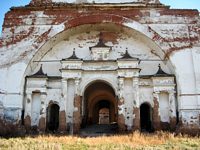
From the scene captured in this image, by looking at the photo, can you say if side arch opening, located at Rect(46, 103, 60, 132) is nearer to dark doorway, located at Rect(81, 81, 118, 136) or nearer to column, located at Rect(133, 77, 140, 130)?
dark doorway, located at Rect(81, 81, 118, 136)

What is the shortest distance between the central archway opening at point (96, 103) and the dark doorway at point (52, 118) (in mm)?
1623

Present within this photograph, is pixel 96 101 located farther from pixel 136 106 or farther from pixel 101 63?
pixel 136 106

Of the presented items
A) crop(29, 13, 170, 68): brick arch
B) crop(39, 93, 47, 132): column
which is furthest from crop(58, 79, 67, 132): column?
crop(29, 13, 170, 68): brick arch

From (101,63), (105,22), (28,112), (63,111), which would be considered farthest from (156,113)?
(28,112)

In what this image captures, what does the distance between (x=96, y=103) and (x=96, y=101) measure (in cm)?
91

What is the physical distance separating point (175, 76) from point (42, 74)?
22.9ft

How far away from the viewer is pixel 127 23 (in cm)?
1538

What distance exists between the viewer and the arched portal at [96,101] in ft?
57.6

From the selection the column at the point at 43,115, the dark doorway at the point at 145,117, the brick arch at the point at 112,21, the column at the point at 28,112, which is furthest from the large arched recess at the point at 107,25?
the dark doorway at the point at 145,117

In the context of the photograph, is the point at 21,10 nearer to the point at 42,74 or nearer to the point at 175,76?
the point at 42,74

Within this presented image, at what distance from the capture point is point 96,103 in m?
25.2

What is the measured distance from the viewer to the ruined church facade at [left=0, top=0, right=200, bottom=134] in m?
14.1

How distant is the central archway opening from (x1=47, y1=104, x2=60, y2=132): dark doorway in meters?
1.62

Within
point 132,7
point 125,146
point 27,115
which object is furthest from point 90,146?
point 132,7
